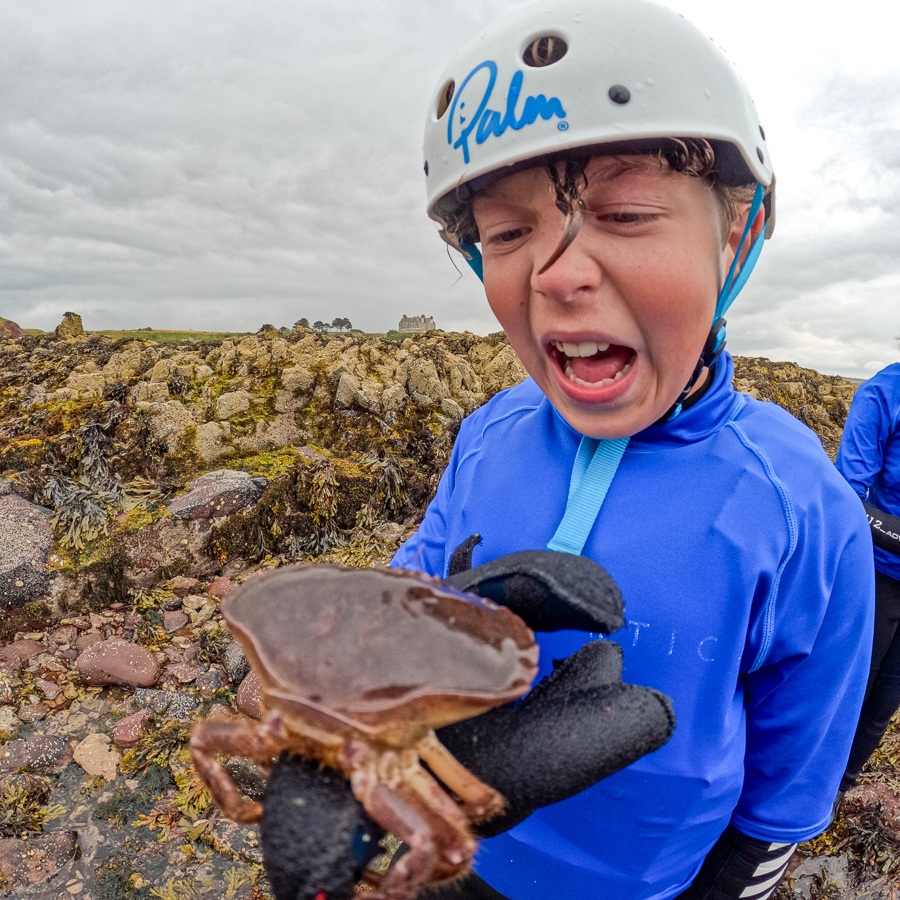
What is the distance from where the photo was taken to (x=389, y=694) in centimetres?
112

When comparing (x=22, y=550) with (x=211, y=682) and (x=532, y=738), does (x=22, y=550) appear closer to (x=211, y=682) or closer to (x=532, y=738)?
(x=211, y=682)

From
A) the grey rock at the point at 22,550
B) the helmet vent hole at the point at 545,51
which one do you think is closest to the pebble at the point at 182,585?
the grey rock at the point at 22,550

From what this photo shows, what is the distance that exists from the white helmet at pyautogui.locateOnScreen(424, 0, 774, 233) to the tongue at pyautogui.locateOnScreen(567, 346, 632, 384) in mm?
573

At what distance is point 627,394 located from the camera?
5.28 ft

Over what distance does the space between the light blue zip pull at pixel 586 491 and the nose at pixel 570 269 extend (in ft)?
1.73

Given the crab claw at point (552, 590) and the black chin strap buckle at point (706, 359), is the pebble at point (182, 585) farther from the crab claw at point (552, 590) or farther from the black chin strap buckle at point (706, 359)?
the black chin strap buckle at point (706, 359)

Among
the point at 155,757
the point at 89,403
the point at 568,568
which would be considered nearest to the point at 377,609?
the point at 568,568

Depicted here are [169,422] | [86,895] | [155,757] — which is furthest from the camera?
[169,422]

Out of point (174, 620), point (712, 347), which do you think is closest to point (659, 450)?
point (712, 347)

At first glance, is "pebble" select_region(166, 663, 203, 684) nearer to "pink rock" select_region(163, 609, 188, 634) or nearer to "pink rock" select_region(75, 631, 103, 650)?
"pink rock" select_region(163, 609, 188, 634)

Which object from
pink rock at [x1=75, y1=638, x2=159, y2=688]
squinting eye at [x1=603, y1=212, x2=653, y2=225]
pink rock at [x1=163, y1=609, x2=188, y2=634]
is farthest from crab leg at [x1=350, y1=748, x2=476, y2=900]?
pink rock at [x1=163, y1=609, x2=188, y2=634]

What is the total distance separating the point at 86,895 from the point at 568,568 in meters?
3.74

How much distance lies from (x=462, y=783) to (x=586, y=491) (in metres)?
0.90

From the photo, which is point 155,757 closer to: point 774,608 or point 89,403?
point 774,608
